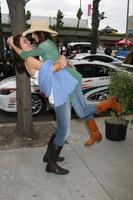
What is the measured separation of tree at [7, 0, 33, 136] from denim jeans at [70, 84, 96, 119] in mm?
1658

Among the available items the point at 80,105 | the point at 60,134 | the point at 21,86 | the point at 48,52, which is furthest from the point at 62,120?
the point at 21,86

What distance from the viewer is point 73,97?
5020mm

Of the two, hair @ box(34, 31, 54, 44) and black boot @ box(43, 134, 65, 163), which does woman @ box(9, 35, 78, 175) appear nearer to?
hair @ box(34, 31, 54, 44)

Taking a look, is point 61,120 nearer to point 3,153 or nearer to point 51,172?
point 51,172

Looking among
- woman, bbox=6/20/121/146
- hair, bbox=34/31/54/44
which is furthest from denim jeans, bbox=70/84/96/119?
hair, bbox=34/31/54/44

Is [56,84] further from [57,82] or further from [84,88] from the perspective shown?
[84,88]

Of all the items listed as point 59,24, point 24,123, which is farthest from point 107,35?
point 24,123

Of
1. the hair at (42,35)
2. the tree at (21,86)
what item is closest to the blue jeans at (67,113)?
the hair at (42,35)

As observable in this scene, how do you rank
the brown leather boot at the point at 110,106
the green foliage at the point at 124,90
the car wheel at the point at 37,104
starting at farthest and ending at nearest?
the car wheel at the point at 37,104 < the green foliage at the point at 124,90 < the brown leather boot at the point at 110,106

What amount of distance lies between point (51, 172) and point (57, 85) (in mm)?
1179

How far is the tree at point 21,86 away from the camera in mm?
6562

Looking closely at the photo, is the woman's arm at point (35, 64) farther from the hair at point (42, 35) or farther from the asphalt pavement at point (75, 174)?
the asphalt pavement at point (75, 174)

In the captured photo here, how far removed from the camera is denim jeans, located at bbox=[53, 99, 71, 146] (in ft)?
16.0

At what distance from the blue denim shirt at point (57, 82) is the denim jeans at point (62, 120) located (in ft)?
0.31
